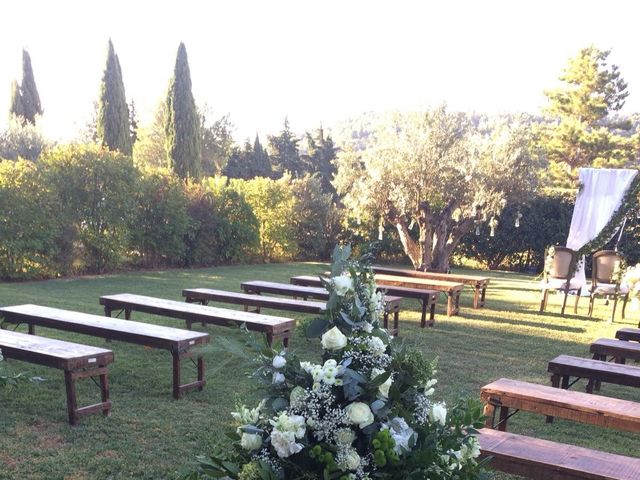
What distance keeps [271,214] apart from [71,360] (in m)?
14.1

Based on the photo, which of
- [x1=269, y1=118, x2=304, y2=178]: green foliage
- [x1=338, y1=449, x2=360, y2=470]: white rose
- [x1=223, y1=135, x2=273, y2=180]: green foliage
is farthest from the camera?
[x1=269, y1=118, x2=304, y2=178]: green foliage

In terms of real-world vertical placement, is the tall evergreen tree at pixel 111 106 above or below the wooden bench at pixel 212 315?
above

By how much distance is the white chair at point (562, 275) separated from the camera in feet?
32.9

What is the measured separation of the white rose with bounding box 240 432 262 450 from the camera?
1.68m

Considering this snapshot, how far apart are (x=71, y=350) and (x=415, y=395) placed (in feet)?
11.2

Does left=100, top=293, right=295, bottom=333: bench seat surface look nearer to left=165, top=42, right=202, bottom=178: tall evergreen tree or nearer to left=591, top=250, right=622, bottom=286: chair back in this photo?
left=591, top=250, right=622, bottom=286: chair back

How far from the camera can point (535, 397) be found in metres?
3.83

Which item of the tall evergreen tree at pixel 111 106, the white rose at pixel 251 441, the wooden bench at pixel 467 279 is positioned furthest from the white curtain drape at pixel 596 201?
the tall evergreen tree at pixel 111 106

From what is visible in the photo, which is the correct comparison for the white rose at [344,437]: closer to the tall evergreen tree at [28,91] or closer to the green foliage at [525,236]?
the green foliage at [525,236]

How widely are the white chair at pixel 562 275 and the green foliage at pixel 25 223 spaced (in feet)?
32.9

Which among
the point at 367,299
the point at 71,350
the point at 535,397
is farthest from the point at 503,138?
the point at 367,299

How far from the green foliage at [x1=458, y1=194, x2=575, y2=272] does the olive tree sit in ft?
13.0

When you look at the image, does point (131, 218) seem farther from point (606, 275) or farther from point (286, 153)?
point (286, 153)

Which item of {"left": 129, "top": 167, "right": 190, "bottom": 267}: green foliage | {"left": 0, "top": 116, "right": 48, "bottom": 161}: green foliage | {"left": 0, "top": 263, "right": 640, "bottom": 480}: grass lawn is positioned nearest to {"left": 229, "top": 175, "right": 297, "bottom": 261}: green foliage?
{"left": 129, "top": 167, "right": 190, "bottom": 267}: green foliage
